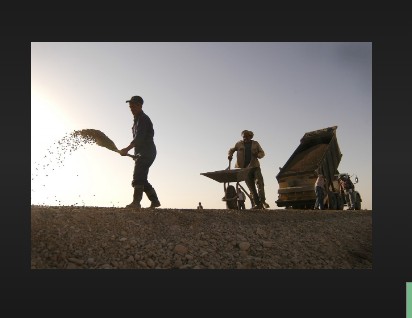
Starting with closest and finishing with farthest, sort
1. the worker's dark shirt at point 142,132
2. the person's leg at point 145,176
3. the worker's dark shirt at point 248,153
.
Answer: the person's leg at point 145,176, the worker's dark shirt at point 142,132, the worker's dark shirt at point 248,153

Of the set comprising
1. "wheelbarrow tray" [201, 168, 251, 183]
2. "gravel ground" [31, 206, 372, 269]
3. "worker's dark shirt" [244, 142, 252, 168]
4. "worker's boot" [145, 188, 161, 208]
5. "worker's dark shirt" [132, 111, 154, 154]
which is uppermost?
"worker's dark shirt" [132, 111, 154, 154]

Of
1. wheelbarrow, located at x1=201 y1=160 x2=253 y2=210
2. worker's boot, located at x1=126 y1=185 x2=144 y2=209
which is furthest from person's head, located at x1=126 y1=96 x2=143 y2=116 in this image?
wheelbarrow, located at x1=201 y1=160 x2=253 y2=210

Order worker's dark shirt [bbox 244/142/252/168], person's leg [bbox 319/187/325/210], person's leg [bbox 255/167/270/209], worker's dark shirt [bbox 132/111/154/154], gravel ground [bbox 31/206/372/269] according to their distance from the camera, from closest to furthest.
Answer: gravel ground [bbox 31/206/372/269] → worker's dark shirt [bbox 132/111/154/154] → person's leg [bbox 255/167/270/209] → worker's dark shirt [bbox 244/142/252/168] → person's leg [bbox 319/187/325/210]

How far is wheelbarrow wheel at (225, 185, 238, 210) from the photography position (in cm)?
941

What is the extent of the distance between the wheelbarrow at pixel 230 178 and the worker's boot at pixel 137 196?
241 centimetres

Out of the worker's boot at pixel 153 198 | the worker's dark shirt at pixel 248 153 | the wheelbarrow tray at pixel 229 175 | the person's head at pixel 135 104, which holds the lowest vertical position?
the worker's boot at pixel 153 198

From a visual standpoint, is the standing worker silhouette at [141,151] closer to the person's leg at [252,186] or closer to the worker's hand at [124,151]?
the worker's hand at [124,151]

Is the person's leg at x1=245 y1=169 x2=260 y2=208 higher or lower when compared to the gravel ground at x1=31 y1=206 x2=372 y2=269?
higher

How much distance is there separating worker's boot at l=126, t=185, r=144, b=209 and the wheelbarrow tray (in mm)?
2410

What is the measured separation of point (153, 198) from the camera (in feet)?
23.9

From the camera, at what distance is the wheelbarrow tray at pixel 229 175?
899 centimetres

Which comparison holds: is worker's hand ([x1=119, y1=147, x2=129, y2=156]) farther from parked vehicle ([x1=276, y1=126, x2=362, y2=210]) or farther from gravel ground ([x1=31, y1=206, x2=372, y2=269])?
parked vehicle ([x1=276, y1=126, x2=362, y2=210])

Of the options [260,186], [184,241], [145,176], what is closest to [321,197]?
[260,186]

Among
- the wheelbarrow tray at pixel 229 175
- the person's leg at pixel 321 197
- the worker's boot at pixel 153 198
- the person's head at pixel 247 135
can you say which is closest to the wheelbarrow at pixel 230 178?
the wheelbarrow tray at pixel 229 175
